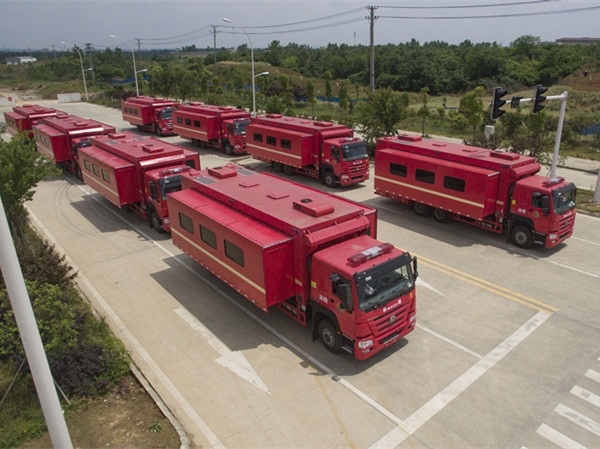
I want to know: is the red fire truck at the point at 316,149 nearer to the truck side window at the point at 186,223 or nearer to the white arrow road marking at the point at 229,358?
the truck side window at the point at 186,223

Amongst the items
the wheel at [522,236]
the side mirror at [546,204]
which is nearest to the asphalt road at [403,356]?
the wheel at [522,236]

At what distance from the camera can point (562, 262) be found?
1546cm

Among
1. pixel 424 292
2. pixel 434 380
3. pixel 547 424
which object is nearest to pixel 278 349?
pixel 434 380

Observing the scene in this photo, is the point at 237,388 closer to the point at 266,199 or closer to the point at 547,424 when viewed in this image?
the point at 266,199

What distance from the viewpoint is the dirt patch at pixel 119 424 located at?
8.22 m

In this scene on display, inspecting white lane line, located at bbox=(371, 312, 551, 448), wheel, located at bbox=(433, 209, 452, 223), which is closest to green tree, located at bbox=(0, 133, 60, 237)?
white lane line, located at bbox=(371, 312, 551, 448)

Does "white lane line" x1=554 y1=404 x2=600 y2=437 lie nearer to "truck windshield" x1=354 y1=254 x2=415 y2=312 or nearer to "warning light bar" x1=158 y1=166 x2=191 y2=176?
"truck windshield" x1=354 y1=254 x2=415 y2=312

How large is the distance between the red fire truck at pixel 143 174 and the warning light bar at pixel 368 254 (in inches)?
384

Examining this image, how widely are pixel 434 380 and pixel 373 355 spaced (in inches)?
60.7

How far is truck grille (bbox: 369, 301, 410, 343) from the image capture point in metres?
9.88

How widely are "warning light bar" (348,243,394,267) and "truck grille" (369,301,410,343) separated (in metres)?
1.27

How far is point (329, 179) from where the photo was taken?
24.3 m

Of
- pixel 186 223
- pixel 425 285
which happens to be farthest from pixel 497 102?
pixel 186 223

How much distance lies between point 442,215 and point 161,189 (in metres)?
11.6
